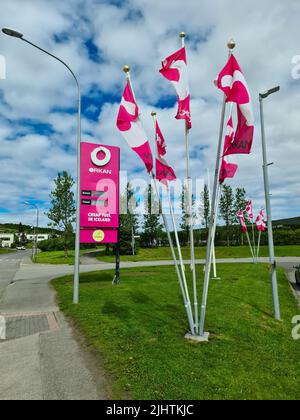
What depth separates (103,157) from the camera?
40.4 feet

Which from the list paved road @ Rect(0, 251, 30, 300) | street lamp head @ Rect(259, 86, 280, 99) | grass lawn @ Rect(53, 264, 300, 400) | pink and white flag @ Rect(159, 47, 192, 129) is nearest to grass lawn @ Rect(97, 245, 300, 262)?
paved road @ Rect(0, 251, 30, 300)

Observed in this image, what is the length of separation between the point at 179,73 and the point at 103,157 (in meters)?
6.96

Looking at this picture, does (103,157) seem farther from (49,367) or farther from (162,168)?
(49,367)

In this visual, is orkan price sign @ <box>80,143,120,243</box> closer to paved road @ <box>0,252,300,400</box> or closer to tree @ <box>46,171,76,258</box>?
paved road @ <box>0,252,300,400</box>

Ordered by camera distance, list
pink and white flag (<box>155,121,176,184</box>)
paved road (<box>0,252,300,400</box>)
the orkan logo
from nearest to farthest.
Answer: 1. paved road (<box>0,252,300,400</box>)
2. pink and white flag (<box>155,121,176,184</box>)
3. the orkan logo

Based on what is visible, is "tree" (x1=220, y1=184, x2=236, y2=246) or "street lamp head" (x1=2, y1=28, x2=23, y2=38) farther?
"tree" (x1=220, y1=184, x2=236, y2=246)

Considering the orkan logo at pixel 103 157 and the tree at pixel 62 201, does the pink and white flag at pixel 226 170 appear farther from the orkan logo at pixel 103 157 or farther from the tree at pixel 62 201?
the tree at pixel 62 201

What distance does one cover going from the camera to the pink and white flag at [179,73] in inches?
227

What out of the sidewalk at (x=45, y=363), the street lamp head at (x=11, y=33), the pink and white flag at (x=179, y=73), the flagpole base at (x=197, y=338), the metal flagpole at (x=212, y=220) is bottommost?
the sidewalk at (x=45, y=363)

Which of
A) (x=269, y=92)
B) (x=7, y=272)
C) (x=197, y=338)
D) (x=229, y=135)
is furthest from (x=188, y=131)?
(x=7, y=272)

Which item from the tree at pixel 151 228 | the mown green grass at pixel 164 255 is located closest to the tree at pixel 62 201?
A: the mown green grass at pixel 164 255

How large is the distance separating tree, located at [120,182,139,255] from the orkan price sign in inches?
1248

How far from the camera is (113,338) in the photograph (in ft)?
20.2

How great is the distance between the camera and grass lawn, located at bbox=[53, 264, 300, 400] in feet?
13.2
